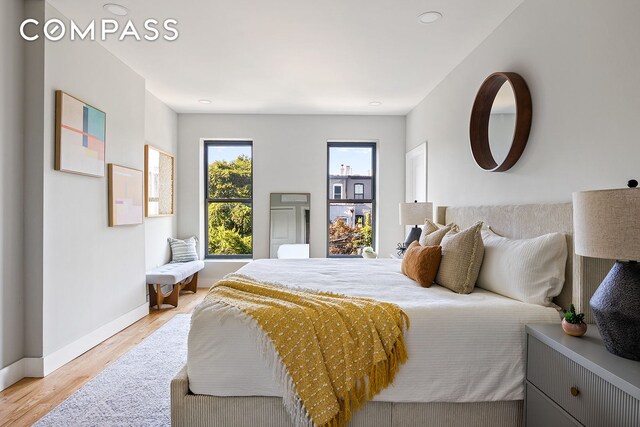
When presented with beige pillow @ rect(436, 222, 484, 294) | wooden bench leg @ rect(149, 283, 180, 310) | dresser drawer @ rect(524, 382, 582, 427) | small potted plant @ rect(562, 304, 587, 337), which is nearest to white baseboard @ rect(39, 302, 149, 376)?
wooden bench leg @ rect(149, 283, 180, 310)

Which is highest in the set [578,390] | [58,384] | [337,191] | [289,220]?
[337,191]

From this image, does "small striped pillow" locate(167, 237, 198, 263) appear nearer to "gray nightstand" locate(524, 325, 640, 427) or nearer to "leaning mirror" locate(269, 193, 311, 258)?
"leaning mirror" locate(269, 193, 311, 258)

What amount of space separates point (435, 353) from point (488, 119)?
2008mm

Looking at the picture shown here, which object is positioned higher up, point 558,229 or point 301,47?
point 301,47

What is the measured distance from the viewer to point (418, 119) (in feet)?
16.4

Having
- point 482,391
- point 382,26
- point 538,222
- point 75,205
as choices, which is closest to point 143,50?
point 75,205

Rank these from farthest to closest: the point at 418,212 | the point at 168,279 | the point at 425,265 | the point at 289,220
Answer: the point at 289,220
the point at 168,279
the point at 418,212
the point at 425,265

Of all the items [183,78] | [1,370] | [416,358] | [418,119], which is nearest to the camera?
[416,358]

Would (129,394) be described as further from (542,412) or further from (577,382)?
(577,382)

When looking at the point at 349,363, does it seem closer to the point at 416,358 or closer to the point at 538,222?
the point at 416,358

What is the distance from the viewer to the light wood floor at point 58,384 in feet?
7.11

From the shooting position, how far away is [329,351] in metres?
1.69

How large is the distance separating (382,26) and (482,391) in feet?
8.55

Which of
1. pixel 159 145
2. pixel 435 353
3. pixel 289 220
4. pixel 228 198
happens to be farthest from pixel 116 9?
pixel 289 220
